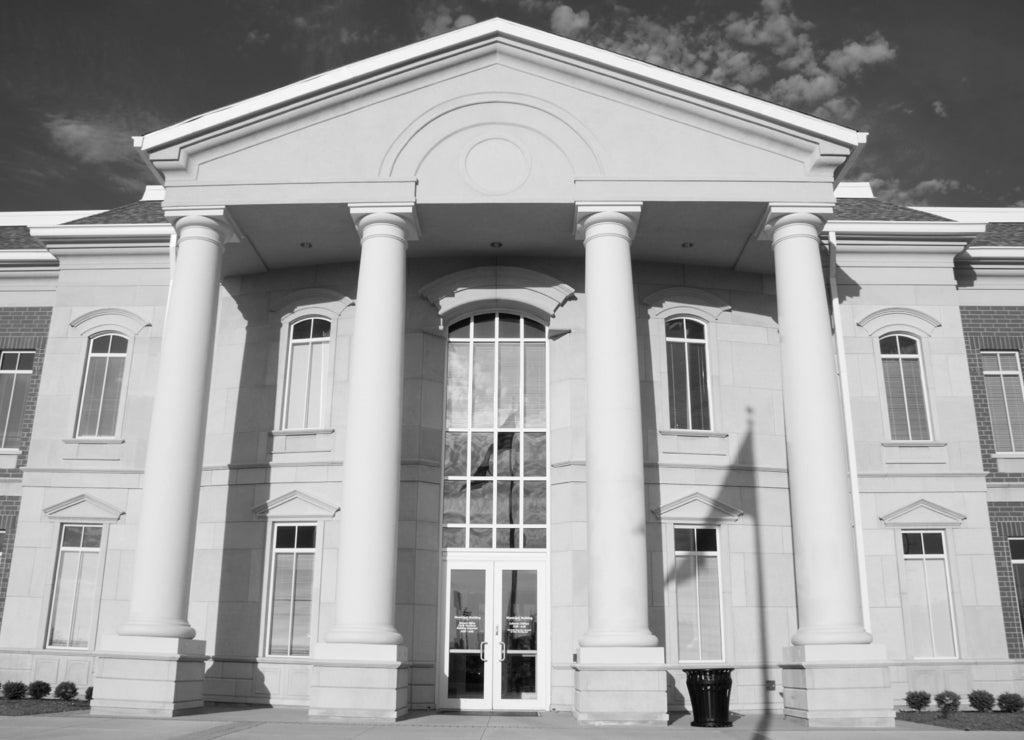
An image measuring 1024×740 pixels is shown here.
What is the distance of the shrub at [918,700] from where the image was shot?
18312mm

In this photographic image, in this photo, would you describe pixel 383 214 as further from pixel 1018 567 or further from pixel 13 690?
pixel 1018 567

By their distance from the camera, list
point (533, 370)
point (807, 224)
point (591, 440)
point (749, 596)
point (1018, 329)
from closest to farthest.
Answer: point (591, 440) < point (807, 224) < point (749, 596) < point (533, 370) < point (1018, 329)

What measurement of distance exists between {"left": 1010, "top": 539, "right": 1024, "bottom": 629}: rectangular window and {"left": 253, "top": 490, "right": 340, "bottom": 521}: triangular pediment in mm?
14713

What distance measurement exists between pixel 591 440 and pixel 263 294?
9.01m

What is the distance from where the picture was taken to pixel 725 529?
63.7 feet

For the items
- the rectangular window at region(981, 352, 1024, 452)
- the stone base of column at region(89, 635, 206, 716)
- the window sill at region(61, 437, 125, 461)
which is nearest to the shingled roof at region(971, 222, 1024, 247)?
the rectangular window at region(981, 352, 1024, 452)

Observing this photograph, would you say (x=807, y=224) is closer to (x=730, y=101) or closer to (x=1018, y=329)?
(x=730, y=101)

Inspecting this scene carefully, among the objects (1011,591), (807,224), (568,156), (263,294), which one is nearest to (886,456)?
(1011,591)

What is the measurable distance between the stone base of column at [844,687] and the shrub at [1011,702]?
16.3 ft

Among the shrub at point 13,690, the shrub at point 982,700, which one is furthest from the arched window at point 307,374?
the shrub at point 982,700

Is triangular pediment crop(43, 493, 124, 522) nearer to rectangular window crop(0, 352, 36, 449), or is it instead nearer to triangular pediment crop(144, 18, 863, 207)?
rectangular window crop(0, 352, 36, 449)

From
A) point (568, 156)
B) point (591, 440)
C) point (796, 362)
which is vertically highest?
point (568, 156)

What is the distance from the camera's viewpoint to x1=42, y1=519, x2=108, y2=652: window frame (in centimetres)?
2002

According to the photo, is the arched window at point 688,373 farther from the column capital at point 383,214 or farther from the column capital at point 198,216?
the column capital at point 198,216
